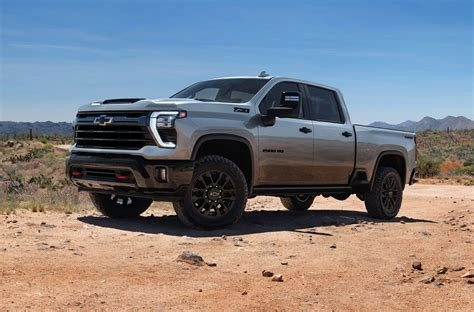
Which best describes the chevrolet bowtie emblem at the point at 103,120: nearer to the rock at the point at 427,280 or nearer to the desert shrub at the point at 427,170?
the rock at the point at 427,280

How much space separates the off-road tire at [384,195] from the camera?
10.6 m

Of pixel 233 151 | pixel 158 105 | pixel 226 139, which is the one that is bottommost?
pixel 233 151

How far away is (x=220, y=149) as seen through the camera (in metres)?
8.36

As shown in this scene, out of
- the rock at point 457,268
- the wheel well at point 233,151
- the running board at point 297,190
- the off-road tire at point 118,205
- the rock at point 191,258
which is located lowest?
the rock at point 457,268

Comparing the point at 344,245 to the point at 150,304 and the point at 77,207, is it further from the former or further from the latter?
the point at 77,207

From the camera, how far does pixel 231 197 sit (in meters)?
8.06

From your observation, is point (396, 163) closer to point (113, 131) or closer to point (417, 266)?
point (417, 266)

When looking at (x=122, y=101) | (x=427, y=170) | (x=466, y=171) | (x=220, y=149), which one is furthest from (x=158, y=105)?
(x=466, y=171)

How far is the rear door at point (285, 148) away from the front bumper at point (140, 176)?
1.33 m

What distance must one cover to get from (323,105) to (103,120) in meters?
3.65

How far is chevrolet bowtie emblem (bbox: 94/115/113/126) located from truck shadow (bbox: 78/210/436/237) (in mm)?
1324

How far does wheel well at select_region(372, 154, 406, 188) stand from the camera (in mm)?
11273

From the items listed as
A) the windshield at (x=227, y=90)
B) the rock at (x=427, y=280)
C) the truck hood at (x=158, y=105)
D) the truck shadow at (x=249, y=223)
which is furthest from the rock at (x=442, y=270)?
the windshield at (x=227, y=90)

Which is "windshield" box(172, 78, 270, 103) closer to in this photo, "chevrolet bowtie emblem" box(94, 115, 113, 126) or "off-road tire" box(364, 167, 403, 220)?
"chevrolet bowtie emblem" box(94, 115, 113, 126)
